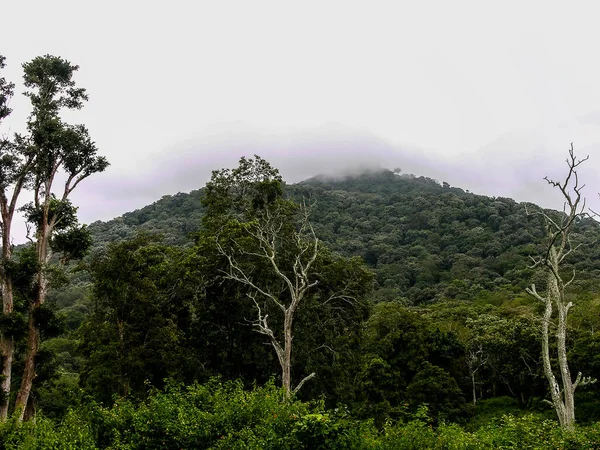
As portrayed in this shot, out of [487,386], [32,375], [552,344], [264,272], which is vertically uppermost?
[264,272]

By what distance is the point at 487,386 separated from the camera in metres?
37.6

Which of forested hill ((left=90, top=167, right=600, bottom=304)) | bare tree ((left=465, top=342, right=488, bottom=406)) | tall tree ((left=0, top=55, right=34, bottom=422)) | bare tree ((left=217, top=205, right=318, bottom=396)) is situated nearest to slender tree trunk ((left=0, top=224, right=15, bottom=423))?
tall tree ((left=0, top=55, right=34, bottom=422))

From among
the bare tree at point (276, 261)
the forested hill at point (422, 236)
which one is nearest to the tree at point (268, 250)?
the bare tree at point (276, 261)

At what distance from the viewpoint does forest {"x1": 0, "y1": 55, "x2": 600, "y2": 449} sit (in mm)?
8023

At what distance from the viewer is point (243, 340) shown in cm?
1988

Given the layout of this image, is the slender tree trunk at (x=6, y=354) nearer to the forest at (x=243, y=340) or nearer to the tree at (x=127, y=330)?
the forest at (x=243, y=340)

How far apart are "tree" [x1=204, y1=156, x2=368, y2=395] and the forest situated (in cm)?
10

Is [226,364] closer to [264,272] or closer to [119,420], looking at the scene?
[264,272]

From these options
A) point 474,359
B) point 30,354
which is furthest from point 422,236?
point 30,354

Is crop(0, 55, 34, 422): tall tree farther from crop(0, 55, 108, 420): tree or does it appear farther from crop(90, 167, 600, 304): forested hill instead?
crop(90, 167, 600, 304): forested hill

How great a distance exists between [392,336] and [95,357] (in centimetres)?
1826

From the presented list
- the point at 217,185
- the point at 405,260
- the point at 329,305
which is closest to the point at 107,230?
the point at 405,260

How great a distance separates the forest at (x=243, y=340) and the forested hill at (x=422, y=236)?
21231mm

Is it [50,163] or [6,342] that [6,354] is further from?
[50,163]
